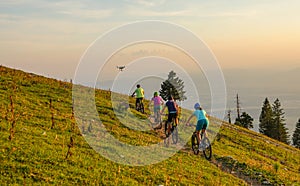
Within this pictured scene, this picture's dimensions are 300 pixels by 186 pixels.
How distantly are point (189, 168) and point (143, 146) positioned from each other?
360cm

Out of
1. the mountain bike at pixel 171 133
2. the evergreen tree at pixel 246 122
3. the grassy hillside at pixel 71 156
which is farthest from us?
the evergreen tree at pixel 246 122

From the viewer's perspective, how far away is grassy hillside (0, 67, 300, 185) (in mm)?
13086

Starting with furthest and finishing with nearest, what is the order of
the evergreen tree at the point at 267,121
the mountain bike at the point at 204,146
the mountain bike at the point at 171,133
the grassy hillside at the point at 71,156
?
1. the evergreen tree at the point at 267,121
2. the mountain bike at the point at 171,133
3. the mountain bike at the point at 204,146
4. the grassy hillside at the point at 71,156

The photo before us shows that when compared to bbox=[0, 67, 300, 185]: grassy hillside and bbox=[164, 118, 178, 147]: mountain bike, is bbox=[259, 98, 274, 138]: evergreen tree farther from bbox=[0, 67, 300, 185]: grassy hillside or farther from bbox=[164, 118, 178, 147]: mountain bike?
bbox=[164, 118, 178, 147]: mountain bike

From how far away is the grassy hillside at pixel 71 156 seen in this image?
13086 mm

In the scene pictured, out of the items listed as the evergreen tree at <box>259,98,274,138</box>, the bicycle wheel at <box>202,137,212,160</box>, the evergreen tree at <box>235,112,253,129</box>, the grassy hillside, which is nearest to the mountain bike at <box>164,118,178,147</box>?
the grassy hillside

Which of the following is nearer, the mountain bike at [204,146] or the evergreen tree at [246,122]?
the mountain bike at [204,146]

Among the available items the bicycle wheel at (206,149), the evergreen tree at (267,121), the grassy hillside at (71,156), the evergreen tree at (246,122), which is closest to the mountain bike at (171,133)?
the grassy hillside at (71,156)

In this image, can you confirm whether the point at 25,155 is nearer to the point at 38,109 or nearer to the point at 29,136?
the point at 29,136

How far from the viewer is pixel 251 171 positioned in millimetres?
22219

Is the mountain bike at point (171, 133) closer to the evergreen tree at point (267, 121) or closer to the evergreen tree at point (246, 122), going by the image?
the evergreen tree at point (246, 122)

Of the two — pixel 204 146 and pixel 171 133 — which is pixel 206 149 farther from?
pixel 171 133

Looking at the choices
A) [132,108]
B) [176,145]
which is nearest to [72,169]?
[176,145]

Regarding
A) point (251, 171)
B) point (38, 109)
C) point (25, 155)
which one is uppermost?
point (38, 109)
